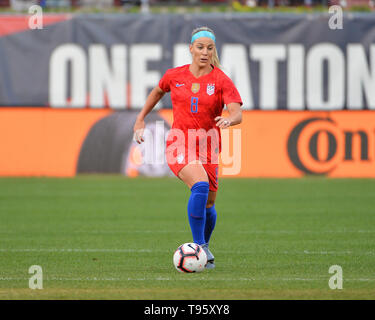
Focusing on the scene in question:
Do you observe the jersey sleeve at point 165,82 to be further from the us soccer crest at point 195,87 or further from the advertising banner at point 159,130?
the advertising banner at point 159,130

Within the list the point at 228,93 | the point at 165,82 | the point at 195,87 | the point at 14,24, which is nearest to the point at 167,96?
the point at 14,24

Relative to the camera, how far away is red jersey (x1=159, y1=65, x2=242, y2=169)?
28.6ft

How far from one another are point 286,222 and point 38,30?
1057cm

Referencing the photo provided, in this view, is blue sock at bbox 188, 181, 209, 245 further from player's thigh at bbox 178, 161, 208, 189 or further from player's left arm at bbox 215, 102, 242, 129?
player's left arm at bbox 215, 102, 242, 129

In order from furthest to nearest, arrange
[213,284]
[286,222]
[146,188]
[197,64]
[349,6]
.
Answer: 1. [349,6]
2. [146,188]
3. [286,222]
4. [197,64]
5. [213,284]

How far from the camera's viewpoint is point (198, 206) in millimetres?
8484

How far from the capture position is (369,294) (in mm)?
7133

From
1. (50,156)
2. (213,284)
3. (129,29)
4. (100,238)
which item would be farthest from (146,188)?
(213,284)

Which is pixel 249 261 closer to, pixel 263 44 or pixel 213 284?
pixel 213 284

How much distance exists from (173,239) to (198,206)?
272 centimetres

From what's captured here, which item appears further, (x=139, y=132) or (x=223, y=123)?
(x=139, y=132)

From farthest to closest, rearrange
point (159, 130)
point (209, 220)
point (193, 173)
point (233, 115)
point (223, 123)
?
point (159, 130) < point (209, 220) < point (193, 173) < point (233, 115) < point (223, 123)

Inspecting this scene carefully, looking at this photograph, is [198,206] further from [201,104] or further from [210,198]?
[201,104]

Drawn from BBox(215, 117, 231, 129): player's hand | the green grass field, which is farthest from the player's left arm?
the green grass field
